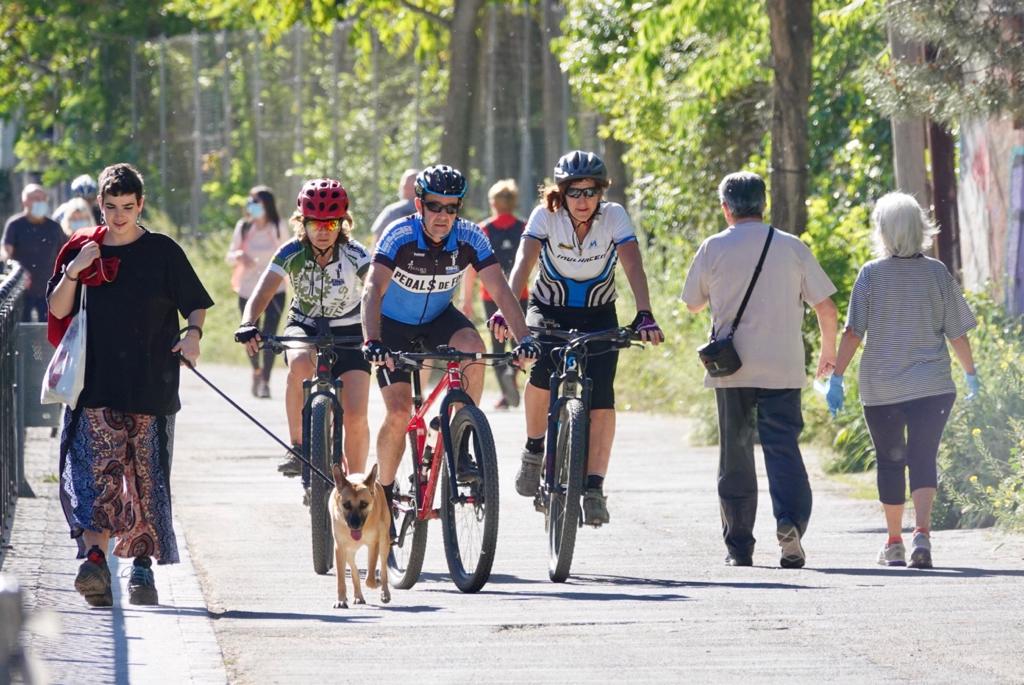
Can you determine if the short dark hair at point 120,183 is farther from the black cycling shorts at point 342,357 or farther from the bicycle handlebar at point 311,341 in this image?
the black cycling shorts at point 342,357

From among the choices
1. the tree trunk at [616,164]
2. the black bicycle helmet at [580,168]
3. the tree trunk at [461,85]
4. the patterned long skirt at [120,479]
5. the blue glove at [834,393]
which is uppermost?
the tree trunk at [461,85]

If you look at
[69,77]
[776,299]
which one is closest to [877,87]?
[776,299]

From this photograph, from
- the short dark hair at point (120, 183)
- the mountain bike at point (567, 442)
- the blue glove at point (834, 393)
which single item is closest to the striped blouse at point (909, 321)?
the blue glove at point (834, 393)

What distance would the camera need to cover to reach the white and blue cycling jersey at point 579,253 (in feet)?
32.6

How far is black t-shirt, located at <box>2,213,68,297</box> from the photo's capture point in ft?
62.8

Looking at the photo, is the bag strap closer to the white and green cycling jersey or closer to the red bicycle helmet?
the white and green cycling jersey

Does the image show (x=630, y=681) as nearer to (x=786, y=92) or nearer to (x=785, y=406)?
(x=785, y=406)

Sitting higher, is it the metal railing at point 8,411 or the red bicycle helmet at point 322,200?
the red bicycle helmet at point 322,200

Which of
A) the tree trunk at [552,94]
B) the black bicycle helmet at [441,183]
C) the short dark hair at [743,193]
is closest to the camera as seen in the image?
the black bicycle helmet at [441,183]

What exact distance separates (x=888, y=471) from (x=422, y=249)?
234 cm

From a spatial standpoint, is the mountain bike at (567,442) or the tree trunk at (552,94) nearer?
the mountain bike at (567,442)

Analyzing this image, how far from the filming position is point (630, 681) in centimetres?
696

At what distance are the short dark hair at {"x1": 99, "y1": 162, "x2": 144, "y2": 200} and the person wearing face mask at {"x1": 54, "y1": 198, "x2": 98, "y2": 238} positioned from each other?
10431 mm

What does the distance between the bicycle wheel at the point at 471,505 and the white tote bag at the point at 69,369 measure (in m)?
1.51
